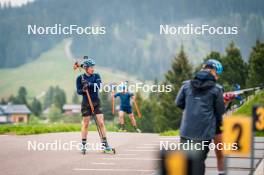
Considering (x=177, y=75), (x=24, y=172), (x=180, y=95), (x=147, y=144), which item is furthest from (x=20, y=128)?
(x=177, y=75)

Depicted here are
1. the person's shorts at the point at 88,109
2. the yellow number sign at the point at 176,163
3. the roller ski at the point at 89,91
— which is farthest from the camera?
the person's shorts at the point at 88,109

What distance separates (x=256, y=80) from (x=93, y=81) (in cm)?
2686

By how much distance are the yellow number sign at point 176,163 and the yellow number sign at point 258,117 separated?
394 centimetres

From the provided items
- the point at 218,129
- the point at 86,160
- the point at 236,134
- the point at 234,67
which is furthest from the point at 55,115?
the point at 236,134

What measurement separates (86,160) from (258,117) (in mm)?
4911

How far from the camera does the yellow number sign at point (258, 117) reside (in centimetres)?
647

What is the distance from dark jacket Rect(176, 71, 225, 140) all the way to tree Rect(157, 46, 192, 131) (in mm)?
45253

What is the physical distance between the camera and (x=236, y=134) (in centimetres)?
554

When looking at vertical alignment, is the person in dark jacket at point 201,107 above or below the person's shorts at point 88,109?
below

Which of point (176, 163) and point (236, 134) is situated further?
point (236, 134)

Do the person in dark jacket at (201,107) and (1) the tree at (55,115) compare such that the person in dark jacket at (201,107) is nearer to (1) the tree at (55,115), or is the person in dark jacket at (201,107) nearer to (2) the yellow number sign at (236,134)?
(2) the yellow number sign at (236,134)

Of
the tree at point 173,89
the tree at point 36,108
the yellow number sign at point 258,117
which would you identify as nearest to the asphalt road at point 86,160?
the yellow number sign at point 258,117

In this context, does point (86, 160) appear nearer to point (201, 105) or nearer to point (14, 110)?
point (201, 105)

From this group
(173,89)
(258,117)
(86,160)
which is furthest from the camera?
(173,89)
